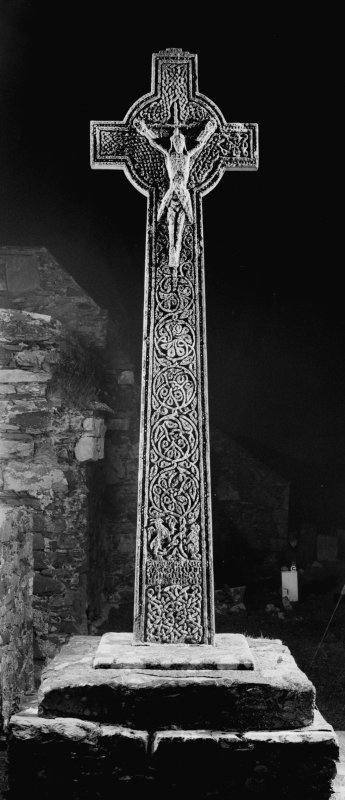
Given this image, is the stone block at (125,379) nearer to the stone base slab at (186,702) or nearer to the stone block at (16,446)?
the stone block at (16,446)

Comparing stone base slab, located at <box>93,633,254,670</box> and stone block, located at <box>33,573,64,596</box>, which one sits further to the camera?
stone block, located at <box>33,573,64,596</box>

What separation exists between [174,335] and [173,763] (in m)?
1.54

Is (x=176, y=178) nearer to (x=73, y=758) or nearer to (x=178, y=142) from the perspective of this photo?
(x=178, y=142)

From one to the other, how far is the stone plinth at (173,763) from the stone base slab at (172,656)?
0.68 ft

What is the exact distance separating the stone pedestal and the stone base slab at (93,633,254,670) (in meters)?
0.06

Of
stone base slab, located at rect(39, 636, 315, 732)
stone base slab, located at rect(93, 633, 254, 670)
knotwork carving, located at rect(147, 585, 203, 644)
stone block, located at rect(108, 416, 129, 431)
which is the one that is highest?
stone block, located at rect(108, 416, 129, 431)

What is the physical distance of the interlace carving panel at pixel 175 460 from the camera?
2.35 metres

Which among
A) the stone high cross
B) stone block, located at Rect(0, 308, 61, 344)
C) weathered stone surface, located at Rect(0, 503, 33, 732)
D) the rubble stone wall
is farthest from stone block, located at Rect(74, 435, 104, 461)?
the stone high cross

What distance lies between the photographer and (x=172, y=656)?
85.0 inches

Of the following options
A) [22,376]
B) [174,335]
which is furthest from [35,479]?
[174,335]

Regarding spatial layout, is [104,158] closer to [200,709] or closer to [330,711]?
[200,709]

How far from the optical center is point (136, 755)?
1.92m

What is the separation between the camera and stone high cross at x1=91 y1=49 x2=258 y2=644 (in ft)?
7.77

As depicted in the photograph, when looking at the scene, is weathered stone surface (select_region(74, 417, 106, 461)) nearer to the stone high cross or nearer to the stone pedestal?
the stone high cross
